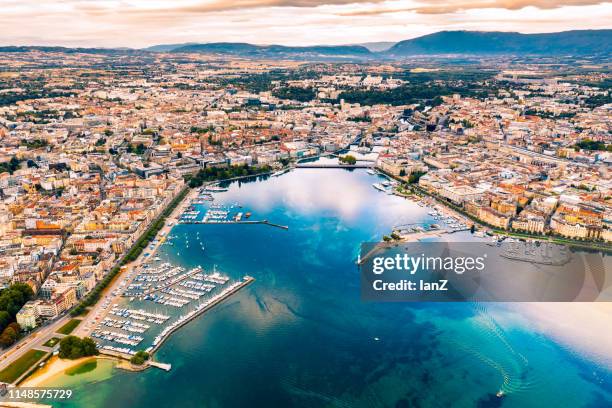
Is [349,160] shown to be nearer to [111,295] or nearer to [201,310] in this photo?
[201,310]

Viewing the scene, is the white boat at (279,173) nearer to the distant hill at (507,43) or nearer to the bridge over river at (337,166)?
the bridge over river at (337,166)

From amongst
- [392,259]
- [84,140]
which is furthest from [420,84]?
[392,259]

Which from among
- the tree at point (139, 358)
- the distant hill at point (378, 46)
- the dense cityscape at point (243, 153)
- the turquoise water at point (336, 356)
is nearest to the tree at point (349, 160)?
the dense cityscape at point (243, 153)

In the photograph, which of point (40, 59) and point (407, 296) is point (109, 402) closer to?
point (407, 296)

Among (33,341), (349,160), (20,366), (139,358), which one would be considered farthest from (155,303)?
(349,160)

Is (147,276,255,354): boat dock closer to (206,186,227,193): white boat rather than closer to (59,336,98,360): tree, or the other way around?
(59,336,98,360): tree

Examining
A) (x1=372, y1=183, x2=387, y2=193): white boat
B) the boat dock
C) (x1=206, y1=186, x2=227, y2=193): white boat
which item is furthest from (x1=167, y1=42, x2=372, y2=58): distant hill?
the boat dock
